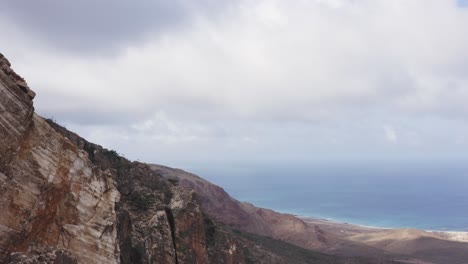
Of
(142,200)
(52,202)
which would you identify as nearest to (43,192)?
(52,202)

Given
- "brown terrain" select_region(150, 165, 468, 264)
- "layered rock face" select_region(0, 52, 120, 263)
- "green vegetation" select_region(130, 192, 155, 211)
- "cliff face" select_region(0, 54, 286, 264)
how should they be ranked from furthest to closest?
"brown terrain" select_region(150, 165, 468, 264)
"green vegetation" select_region(130, 192, 155, 211)
"layered rock face" select_region(0, 52, 120, 263)
"cliff face" select_region(0, 54, 286, 264)

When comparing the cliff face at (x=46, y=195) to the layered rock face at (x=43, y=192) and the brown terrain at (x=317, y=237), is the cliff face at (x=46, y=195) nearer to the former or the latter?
the layered rock face at (x=43, y=192)

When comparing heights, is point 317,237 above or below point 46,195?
above

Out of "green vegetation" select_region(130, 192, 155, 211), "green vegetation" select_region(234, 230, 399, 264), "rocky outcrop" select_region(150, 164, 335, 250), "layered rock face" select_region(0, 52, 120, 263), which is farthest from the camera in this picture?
"rocky outcrop" select_region(150, 164, 335, 250)

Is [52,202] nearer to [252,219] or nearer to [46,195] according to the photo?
[46,195]

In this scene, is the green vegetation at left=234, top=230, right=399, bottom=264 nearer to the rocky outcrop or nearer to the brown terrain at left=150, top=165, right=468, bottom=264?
the brown terrain at left=150, top=165, right=468, bottom=264

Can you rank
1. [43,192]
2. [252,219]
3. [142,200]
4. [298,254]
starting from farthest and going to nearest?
[252,219] < [298,254] < [142,200] < [43,192]

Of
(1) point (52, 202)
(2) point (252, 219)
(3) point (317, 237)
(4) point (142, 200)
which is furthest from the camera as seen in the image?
(3) point (317, 237)

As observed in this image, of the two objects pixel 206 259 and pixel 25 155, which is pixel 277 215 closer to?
pixel 206 259

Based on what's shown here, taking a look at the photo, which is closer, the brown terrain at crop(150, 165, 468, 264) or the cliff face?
the cliff face

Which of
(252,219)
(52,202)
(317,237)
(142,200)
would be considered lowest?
(52,202)

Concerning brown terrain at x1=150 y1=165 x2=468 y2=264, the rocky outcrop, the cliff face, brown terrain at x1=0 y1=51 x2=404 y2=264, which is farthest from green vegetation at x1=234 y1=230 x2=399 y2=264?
the cliff face

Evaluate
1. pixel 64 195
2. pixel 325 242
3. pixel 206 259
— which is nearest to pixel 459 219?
pixel 325 242
